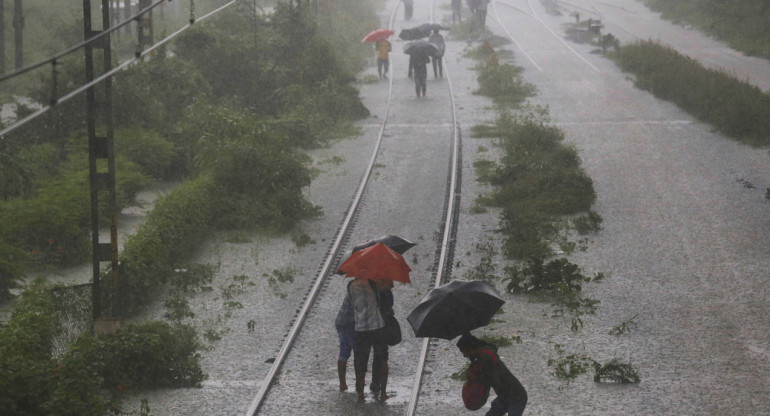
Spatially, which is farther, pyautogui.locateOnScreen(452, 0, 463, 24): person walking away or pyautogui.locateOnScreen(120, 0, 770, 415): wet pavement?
pyautogui.locateOnScreen(452, 0, 463, 24): person walking away

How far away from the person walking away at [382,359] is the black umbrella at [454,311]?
1.36 metres

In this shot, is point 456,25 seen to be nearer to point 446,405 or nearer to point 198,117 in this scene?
point 198,117

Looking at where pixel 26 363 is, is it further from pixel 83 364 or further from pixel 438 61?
pixel 438 61

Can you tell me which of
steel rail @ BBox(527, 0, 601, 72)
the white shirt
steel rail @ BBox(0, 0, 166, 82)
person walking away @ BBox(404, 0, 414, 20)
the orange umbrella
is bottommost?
steel rail @ BBox(527, 0, 601, 72)

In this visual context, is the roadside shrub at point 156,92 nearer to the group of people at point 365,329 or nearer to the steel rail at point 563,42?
the group of people at point 365,329

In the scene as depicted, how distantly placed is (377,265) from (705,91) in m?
23.0

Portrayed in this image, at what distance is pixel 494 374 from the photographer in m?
8.16

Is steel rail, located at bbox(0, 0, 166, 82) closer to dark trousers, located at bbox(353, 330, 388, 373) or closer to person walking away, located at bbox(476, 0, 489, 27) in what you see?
dark trousers, located at bbox(353, 330, 388, 373)

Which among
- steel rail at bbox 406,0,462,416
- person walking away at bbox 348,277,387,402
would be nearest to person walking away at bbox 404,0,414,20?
steel rail at bbox 406,0,462,416

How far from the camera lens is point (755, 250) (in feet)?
54.8

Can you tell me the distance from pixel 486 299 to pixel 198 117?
14.5 m

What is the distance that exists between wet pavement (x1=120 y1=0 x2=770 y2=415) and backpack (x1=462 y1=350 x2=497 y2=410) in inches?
87.1

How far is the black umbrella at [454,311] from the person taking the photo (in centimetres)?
844

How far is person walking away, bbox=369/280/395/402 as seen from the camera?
998 cm
